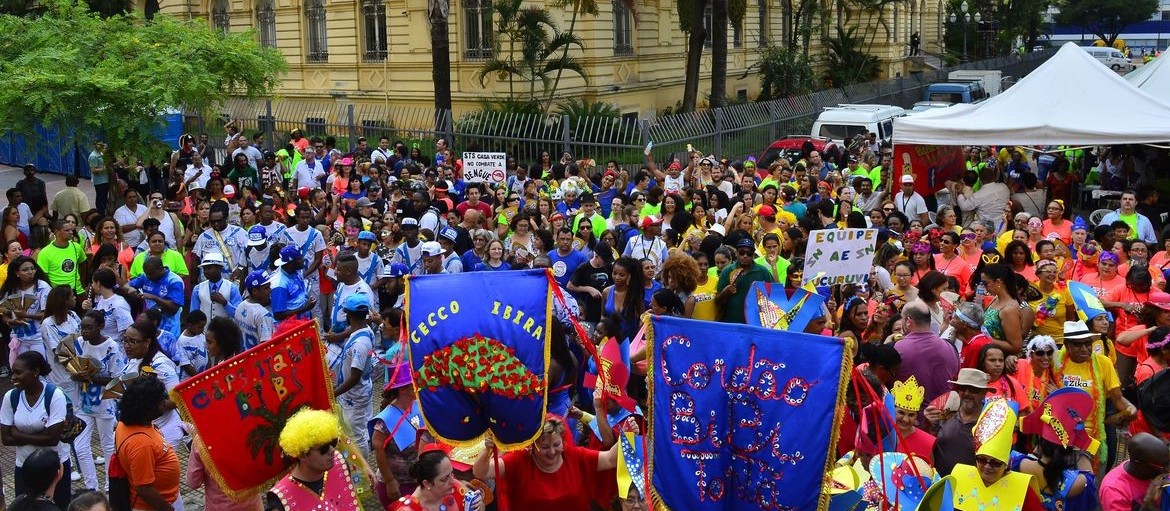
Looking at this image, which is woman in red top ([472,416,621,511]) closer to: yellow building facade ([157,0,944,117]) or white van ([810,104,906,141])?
white van ([810,104,906,141])

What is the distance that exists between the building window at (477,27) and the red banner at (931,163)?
14.1m

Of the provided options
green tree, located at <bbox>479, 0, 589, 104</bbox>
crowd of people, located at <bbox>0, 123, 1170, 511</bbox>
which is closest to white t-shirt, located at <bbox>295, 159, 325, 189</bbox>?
crowd of people, located at <bbox>0, 123, 1170, 511</bbox>

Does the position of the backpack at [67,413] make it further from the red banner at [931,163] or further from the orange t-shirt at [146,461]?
the red banner at [931,163]

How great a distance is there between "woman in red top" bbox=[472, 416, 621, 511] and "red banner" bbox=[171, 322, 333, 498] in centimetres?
95

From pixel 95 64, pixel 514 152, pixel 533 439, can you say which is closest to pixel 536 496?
pixel 533 439

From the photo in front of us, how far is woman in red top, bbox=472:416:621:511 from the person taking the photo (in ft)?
18.5

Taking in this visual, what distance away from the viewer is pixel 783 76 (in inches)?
1352

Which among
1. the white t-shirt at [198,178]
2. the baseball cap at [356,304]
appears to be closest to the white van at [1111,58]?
the white t-shirt at [198,178]

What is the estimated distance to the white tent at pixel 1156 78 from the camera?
1556cm

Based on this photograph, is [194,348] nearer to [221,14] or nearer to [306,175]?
[306,175]

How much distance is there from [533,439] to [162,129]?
11.3 metres

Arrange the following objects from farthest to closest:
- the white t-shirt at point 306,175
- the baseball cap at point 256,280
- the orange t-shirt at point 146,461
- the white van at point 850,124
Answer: the white van at point 850,124
the white t-shirt at point 306,175
the baseball cap at point 256,280
the orange t-shirt at point 146,461

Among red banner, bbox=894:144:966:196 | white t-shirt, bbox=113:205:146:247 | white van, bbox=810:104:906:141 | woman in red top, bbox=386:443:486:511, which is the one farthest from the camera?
white van, bbox=810:104:906:141

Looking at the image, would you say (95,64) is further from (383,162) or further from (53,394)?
(53,394)
